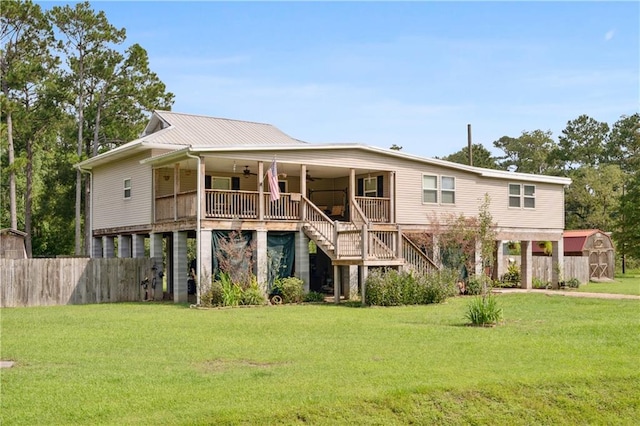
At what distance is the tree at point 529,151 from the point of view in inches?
3054

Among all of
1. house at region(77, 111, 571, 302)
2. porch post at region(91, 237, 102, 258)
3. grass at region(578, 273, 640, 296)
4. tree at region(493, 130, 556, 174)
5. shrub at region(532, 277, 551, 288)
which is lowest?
grass at region(578, 273, 640, 296)

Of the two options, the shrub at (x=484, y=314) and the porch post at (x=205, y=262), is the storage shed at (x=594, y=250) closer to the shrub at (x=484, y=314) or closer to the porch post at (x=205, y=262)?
the porch post at (x=205, y=262)

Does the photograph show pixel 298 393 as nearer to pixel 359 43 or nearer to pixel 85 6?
pixel 359 43

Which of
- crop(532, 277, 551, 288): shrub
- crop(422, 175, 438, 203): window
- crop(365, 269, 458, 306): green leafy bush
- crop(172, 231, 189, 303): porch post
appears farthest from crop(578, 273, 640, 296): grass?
crop(172, 231, 189, 303): porch post

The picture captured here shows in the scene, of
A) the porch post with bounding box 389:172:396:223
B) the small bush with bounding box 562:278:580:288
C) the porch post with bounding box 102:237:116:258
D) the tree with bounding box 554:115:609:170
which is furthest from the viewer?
the tree with bounding box 554:115:609:170

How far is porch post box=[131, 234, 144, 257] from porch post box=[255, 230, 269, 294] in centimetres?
609

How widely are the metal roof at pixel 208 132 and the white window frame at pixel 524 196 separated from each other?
9927 mm

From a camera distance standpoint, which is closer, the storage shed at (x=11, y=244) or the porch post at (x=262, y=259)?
the porch post at (x=262, y=259)

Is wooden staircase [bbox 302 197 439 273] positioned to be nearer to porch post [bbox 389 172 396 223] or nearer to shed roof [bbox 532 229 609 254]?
porch post [bbox 389 172 396 223]

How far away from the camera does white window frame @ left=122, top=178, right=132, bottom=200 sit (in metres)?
28.9

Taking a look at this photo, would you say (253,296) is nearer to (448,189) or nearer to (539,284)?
(448,189)

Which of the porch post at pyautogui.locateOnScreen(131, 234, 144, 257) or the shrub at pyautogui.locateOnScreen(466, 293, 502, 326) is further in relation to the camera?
the porch post at pyautogui.locateOnScreen(131, 234, 144, 257)

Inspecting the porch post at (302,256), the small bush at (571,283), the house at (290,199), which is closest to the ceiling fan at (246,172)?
the house at (290,199)

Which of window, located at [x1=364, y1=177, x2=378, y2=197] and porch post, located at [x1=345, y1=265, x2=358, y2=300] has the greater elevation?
window, located at [x1=364, y1=177, x2=378, y2=197]
